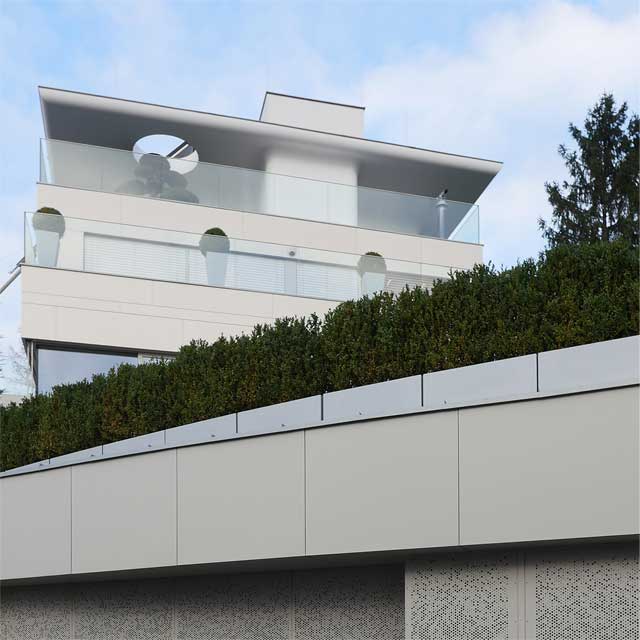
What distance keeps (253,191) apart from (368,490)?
12287 millimetres

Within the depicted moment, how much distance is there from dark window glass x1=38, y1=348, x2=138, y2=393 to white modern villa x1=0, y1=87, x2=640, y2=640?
0.04 metres

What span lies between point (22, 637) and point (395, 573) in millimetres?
5998

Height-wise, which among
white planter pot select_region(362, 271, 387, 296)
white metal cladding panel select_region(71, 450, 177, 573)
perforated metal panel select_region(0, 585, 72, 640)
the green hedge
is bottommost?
perforated metal panel select_region(0, 585, 72, 640)

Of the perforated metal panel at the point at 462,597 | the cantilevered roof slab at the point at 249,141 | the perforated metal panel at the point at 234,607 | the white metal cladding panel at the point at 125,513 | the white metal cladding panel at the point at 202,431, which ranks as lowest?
the perforated metal panel at the point at 234,607

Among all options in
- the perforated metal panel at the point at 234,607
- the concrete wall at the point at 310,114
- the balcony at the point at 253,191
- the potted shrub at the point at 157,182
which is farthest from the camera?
the concrete wall at the point at 310,114

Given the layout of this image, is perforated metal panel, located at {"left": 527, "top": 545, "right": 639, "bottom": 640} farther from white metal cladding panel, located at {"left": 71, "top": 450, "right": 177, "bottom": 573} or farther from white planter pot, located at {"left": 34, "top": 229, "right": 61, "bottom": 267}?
white planter pot, located at {"left": 34, "top": 229, "right": 61, "bottom": 267}

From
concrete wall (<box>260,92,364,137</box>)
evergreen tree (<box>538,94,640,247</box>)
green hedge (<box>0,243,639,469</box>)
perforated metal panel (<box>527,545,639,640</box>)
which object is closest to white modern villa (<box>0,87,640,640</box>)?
perforated metal panel (<box>527,545,639,640</box>)

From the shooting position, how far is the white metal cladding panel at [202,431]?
10.7 metres

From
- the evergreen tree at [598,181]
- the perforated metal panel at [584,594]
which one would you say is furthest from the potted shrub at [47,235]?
the evergreen tree at [598,181]

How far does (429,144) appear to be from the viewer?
24.2m

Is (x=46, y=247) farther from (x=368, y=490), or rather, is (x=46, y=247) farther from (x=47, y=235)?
(x=368, y=490)

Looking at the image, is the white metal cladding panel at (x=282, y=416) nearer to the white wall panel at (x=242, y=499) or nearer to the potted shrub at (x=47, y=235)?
the white wall panel at (x=242, y=499)

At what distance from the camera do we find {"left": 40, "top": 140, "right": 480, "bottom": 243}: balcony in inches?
748

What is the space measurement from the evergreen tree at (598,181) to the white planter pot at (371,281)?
32.8ft
